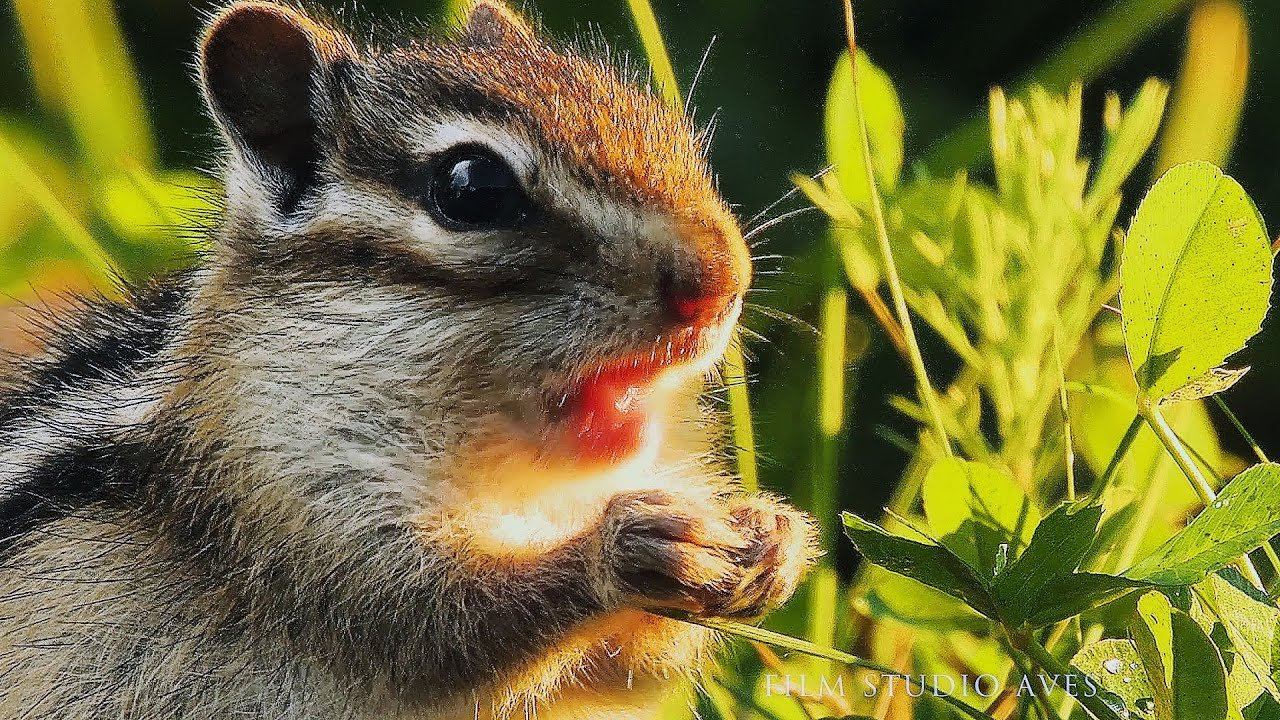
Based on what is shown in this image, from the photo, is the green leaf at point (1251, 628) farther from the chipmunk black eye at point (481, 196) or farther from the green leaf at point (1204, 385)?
the chipmunk black eye at point (481, 196)

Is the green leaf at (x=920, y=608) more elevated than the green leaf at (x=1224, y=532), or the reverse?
the green leaf at (x=1224, y=532)

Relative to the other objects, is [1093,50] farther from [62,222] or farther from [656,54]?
[62,222]

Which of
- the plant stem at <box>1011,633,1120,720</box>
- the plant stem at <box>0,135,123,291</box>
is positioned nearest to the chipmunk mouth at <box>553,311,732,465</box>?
the plant stem at <box>1011,633,1120,720</box>

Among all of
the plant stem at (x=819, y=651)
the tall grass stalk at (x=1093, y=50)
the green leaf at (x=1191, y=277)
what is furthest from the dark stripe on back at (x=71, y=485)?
the tall grass stalk at (x=1093, y=50)

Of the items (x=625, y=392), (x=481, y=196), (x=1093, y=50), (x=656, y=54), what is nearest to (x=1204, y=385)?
(x=625, y=392)

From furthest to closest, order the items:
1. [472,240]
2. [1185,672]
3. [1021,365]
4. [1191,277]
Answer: [1021,365]
[472,240]
[1191,277]
[1185,672]

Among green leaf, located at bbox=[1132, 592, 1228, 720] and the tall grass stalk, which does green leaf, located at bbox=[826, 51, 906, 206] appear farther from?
green leaf, located at bbox=[1132, 592, 1228, 720]
